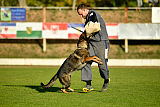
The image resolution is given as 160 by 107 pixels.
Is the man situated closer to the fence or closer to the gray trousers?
the gray trousers

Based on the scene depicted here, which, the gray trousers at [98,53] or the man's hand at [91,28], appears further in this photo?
the gray trousers at [98,53]

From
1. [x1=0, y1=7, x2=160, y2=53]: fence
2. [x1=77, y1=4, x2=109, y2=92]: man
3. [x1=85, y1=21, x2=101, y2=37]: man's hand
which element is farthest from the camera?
[x1=0, y1=7, x2=160, y2=53]: fence

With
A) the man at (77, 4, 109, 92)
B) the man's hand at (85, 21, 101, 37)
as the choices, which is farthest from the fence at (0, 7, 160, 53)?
the man's hand at (85, 21, 101, 37)

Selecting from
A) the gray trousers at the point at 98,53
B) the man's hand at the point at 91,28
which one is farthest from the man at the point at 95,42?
the man's hand at the point at 91,28

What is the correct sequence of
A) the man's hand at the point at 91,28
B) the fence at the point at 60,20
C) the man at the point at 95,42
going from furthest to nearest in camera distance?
the fence at the point at 60,20 < the man at the point at 95,42 < the man's hand at the point at 91,28

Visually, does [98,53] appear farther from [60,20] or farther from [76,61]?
[60,20]

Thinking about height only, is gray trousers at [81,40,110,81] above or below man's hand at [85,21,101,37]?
below

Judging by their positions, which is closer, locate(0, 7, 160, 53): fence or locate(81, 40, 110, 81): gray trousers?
locate(81, 40, 110, 81): gray trousers

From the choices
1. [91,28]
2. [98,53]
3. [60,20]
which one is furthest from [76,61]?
[60,20]

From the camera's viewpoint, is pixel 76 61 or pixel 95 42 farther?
pixel 95 42

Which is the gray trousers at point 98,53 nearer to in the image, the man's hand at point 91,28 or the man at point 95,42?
the man at point 95,42

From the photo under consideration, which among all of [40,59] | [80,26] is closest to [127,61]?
[80,26]

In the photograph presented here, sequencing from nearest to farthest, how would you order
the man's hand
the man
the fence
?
the man's hand < the man < the fence

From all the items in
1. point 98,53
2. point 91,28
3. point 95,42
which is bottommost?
point 98,53
